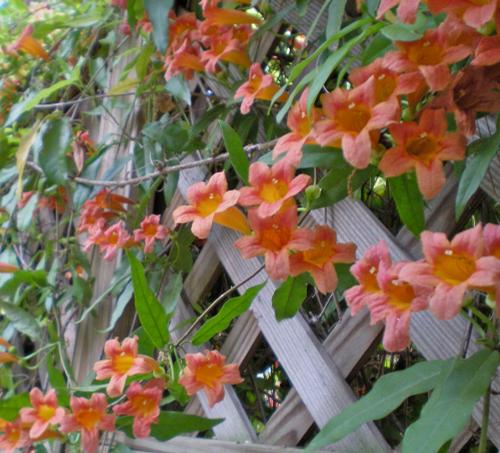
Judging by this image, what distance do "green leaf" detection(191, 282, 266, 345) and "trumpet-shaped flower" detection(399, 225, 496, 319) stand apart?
329 millimetres

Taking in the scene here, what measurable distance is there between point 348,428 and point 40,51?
1281 millimetres

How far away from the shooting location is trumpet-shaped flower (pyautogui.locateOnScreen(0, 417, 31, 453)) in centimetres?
112

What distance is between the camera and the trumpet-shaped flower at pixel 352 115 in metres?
0.63

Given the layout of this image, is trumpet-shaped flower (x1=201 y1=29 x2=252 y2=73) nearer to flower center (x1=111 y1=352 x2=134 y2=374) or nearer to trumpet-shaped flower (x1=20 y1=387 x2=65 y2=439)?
flower center (x1=111 y1=352 x2=134 y2=374)

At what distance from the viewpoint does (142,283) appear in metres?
0.95

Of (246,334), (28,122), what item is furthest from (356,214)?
(28,122)

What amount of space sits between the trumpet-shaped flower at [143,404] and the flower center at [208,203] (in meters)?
0.29

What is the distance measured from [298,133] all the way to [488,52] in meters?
0.20

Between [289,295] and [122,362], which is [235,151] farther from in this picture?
[122,362]

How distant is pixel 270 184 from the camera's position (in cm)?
73

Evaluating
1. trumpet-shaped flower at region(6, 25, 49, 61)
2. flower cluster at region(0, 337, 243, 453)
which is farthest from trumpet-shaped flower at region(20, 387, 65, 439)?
trumpet-shaped flower at region(6, 25, 49, 61)

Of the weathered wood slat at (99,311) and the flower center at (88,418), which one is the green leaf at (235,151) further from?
the weathered wood slat at (99,311)

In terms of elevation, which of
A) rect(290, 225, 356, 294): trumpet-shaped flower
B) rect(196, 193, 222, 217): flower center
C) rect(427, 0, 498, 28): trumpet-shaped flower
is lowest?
rect(290, 225, 356, 294): trumpet-shaped flower

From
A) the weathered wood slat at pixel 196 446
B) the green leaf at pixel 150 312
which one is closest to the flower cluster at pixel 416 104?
the green leaf at pixel 150 312
